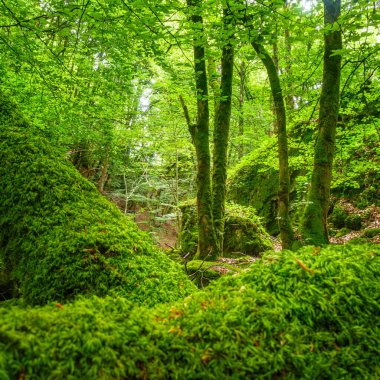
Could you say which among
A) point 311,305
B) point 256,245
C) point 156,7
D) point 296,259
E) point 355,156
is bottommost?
point 256,245

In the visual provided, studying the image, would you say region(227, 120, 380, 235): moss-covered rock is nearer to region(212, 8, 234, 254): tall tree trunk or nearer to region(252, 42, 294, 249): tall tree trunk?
region(252, 42, 294, 249): tall tree trunk

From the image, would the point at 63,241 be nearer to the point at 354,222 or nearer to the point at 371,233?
the point at 371,233

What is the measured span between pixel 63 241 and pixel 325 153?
505 centimetres

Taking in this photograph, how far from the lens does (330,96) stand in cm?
561

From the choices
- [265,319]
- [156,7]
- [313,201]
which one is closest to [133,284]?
[265,319]

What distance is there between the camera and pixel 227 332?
46.4 inches

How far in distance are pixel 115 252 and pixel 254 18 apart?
158 inches

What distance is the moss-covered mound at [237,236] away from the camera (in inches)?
416

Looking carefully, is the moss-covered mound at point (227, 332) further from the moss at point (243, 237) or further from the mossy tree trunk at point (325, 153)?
the moss at point (243, 237)

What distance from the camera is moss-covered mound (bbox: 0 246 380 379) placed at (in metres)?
0.98

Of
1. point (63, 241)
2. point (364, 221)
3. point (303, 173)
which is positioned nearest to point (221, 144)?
point (63, 241)

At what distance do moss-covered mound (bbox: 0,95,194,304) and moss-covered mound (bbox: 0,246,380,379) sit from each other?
0.63 metres

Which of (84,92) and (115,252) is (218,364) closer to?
(115,252)

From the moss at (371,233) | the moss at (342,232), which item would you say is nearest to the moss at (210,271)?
the moss at (371,233)
